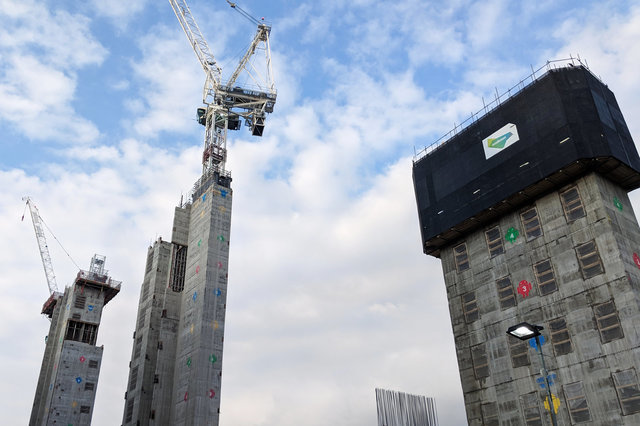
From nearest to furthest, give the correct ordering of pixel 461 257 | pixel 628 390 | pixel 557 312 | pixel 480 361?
pixel 628 390
pixel 557 312
pixel 480 361
pixel 461 257

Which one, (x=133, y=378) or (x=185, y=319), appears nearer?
(x=185, y=319)

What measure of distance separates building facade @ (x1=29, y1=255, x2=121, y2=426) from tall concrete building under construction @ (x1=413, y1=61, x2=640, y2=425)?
3067 inches

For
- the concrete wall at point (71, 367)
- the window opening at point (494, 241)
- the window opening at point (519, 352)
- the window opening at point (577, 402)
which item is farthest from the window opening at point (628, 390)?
the concrete wall at point (71, 367)

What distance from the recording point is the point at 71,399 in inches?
4311

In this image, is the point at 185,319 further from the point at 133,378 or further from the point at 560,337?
the point at 560,337

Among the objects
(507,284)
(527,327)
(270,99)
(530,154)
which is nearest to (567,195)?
(530,154)

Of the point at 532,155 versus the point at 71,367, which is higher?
the point at 532,155

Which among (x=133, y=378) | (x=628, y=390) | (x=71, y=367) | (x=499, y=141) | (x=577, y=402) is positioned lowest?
(x=577, y=402)

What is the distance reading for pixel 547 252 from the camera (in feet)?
220

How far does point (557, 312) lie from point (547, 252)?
7.58 m

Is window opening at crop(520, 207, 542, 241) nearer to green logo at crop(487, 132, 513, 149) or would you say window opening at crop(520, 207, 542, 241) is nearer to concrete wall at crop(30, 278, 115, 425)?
green logo at crop(487, 132, 513, 149)

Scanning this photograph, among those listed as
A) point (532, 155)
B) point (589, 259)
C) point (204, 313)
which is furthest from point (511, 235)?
point (204, 313)

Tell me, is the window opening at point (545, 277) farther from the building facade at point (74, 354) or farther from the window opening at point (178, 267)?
the building facade at point (74, 354)

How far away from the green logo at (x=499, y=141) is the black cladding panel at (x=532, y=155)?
477mm
